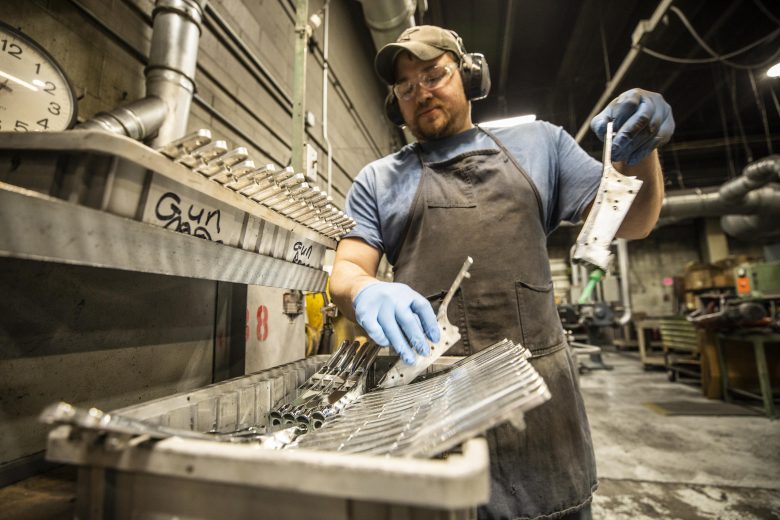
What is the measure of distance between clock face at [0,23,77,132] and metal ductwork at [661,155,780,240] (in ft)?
26.1

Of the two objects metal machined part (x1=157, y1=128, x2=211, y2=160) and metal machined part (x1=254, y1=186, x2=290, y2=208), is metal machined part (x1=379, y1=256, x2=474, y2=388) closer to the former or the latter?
metal machined part (x1=254, y1=186, x2=290, y2=208)

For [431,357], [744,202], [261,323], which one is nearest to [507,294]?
[431,357]

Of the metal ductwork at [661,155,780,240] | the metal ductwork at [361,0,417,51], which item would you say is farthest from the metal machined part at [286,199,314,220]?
the metal ductwork at [661,155,780,240]

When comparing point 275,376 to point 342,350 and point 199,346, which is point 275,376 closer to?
point 342,350

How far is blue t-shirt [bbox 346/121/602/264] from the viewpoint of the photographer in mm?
1083

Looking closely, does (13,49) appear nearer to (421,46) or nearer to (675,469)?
(421,46)

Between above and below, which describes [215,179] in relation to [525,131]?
below

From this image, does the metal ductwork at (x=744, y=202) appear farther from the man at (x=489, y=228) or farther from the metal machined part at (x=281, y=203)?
the metal machined part at (x=281, y=203)

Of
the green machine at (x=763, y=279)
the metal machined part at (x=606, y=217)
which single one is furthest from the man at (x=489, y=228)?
the green machine at (x=763, y=279)

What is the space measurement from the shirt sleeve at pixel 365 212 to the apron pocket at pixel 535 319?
476 millimetres

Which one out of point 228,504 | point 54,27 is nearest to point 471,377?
point 228,504

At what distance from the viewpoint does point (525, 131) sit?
1157 millimetres

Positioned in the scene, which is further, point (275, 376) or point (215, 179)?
point (275, 376)

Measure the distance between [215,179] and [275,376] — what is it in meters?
0.58
